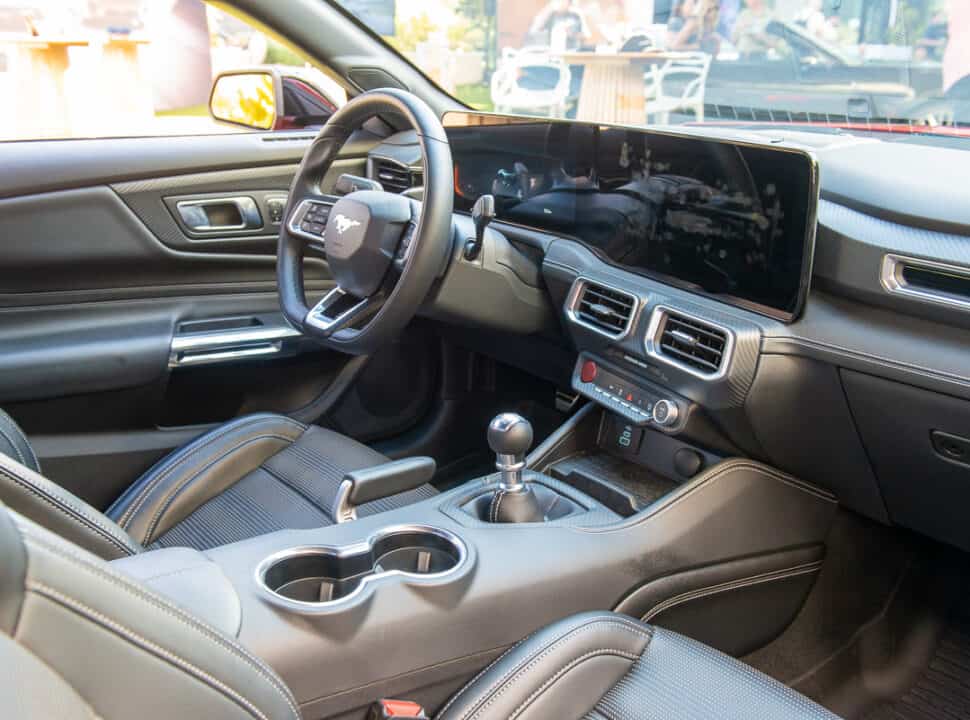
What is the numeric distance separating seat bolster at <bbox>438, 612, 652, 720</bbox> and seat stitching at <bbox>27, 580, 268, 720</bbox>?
19.4 inches

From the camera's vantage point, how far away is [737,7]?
3457mm

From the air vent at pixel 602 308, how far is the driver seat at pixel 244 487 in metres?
0.45

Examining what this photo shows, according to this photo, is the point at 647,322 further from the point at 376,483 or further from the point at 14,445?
the point at 14,445

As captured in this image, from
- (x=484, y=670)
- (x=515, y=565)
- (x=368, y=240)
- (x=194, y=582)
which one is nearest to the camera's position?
(x=194, y=582)

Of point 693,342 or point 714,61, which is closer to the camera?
point 693,342

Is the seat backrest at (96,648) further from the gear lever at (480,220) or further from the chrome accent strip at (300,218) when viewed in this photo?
the chrome accent strip at (300,218)

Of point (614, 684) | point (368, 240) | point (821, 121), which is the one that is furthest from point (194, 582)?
point (821, 121)

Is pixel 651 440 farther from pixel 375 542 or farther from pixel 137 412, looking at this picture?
pixel 137 412

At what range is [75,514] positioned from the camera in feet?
3.70

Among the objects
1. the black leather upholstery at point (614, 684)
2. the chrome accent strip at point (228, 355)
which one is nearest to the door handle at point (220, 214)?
the chrome accent strip at point (228, 355)

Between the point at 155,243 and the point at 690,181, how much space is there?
1.35m

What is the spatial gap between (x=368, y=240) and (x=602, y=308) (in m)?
0.46

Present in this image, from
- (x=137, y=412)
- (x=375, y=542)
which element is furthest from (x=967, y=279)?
(x=137, y=412)

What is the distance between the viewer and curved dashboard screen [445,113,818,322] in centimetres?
153
